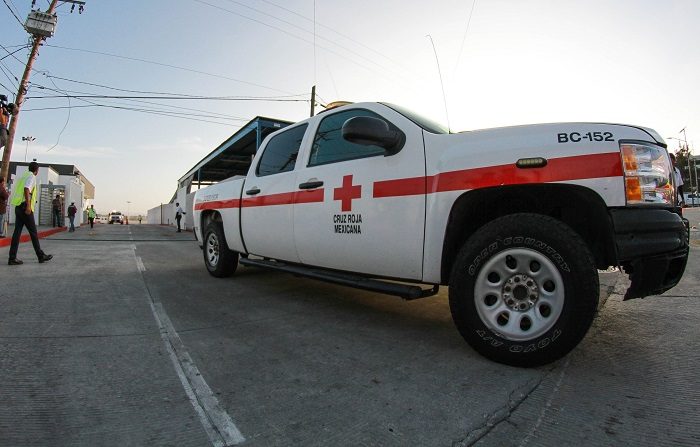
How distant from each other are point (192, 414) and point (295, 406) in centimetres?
51

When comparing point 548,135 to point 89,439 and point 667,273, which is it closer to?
point 667,273

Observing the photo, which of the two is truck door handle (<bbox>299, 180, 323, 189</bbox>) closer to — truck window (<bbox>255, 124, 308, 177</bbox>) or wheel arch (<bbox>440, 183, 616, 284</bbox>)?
truck window (<bbox>255, 124, 308, 177</bbox>)

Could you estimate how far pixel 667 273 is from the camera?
256cm

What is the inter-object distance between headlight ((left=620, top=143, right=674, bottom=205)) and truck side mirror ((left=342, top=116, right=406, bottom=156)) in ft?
4.93

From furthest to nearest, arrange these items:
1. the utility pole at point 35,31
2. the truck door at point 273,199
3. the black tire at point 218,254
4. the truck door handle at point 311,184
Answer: the utility pole at point 35,31
the black tire at point 218,254
the truck door at point 273,199
the truck door handle at point 311,184

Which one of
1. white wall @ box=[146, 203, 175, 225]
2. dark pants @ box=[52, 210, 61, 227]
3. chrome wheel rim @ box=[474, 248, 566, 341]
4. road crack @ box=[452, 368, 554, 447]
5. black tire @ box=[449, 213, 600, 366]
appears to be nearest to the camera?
road crack @ box=[452, 368, 554, 447]

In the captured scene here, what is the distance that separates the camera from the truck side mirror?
296 cm

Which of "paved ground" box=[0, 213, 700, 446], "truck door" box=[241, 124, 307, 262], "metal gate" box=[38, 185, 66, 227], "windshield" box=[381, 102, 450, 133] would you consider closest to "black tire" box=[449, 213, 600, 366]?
"paved ground" box=[0, 213, 700, 446]

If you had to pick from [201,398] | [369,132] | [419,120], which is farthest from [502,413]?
[419,120]

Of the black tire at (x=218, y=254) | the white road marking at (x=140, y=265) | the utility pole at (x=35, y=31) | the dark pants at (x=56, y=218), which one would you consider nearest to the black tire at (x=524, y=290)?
the black tire at (x=218, y=254)

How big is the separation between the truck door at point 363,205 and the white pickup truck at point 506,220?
0.01 metres

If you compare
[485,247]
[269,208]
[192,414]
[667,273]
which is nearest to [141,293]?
[269,208]

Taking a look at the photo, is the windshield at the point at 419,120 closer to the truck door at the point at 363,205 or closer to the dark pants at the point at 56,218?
the truck door at the point at 363,205

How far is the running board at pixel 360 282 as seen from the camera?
9.71 feet
